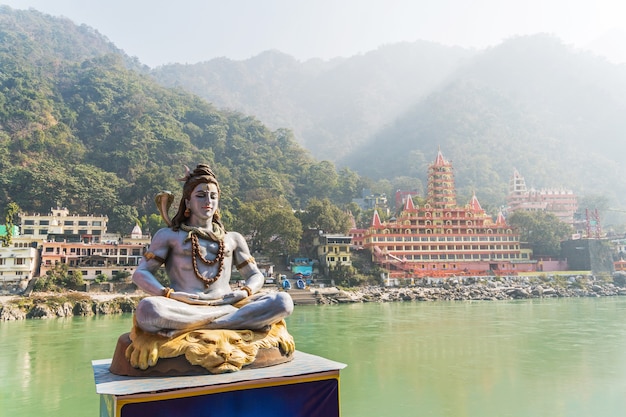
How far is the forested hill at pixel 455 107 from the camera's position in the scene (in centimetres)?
9631

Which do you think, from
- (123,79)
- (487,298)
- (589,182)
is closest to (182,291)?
(487,298)

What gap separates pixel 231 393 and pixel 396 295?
98.0ft

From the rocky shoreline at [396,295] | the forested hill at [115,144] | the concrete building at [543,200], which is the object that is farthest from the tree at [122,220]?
the concrete building at [543,200]

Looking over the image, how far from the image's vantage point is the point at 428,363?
10734mm

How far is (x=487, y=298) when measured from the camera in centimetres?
3262

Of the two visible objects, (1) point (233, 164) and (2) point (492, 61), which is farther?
(2) point (492, 61)

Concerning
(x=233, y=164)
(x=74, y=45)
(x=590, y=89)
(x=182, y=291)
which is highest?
(x=74, y=45)


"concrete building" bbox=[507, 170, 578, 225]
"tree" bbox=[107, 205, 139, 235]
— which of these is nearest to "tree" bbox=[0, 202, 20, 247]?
"tree" bbox=[107, 205, 139, 235]

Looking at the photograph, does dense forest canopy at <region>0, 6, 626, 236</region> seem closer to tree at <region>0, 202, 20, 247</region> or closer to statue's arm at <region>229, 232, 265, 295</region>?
tree at <region>0, 202, 20, 247</region>

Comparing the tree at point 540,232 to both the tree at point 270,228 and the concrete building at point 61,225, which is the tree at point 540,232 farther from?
the concrete building at point 61,225

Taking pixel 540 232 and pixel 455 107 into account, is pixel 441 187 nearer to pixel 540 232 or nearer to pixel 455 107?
pixel 540 232

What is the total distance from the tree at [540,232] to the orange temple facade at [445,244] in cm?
156

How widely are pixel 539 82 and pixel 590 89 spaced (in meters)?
11.9

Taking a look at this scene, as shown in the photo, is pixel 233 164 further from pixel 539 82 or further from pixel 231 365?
pixel 539 82
